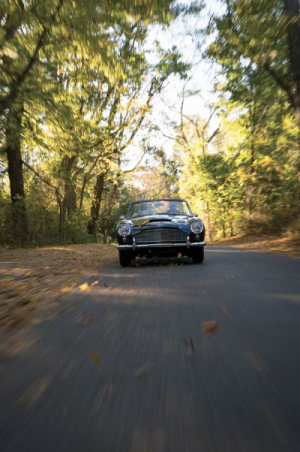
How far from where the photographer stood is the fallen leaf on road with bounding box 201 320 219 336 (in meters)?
2.97

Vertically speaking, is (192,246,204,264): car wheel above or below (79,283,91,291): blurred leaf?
above

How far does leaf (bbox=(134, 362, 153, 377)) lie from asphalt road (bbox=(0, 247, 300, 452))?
2 centimetres

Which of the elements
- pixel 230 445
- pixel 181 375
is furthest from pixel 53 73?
pixel 230 445

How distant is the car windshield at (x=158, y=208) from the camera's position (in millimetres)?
8875

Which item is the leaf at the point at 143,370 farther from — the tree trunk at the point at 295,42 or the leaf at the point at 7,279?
the tree trunk at the point at 295,42

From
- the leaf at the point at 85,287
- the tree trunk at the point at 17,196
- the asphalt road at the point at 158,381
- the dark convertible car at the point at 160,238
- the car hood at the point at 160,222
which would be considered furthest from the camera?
the tree trunk at the point at 17,196

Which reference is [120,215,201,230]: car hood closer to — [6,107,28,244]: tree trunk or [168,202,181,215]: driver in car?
[168,202,181,215]: driver in car

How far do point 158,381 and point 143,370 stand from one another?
0.62ft

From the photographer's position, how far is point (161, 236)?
25.0ft

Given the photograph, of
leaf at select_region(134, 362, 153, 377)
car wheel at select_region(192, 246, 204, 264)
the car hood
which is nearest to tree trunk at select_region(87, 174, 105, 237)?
the car hood

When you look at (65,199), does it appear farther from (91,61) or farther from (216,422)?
(216,422)

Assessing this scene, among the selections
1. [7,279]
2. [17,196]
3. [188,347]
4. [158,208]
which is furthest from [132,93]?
[188,347]

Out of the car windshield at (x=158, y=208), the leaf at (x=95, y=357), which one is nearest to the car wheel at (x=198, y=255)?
the car windshield at (x=158, y=208)

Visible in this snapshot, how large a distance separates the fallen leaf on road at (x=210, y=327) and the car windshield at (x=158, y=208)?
18.6 ft
